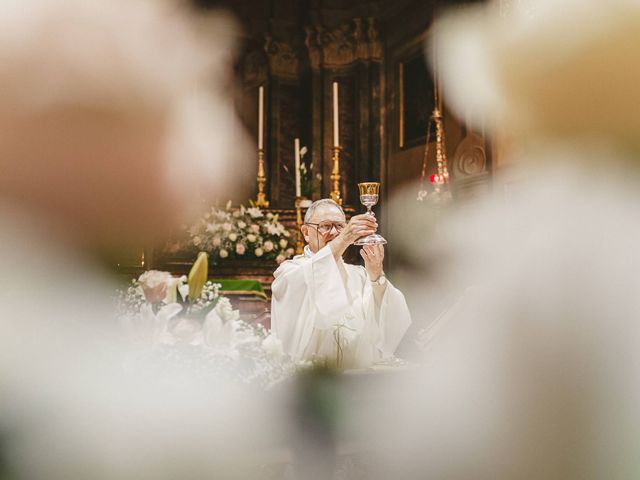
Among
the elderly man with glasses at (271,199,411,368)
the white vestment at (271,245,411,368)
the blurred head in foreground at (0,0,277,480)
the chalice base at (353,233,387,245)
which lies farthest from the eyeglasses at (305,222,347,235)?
the blurred head in foreground at (0,0,277,480)

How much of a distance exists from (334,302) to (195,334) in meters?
1.34

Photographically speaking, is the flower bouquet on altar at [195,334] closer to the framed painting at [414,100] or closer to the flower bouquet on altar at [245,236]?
the flower bouquet on altar at [245,236]

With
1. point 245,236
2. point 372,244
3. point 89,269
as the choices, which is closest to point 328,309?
point 372,244

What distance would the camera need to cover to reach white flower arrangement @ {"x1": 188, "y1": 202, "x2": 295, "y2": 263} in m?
4.81

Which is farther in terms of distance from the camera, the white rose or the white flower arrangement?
the white flower arrangement

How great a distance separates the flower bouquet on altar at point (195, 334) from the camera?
0.95m

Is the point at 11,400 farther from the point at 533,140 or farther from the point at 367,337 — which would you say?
the point at 367,337

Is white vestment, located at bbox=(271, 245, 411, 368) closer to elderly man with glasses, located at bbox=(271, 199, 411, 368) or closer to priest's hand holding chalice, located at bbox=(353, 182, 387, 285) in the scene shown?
elderly man with glasses, located at bbox=(271, 199, 411, 368)

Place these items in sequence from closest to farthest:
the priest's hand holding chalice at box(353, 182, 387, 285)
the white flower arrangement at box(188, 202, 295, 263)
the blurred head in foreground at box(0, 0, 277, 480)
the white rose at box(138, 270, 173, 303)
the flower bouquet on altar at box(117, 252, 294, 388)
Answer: the blurred head in foreground at box(0, 0, 277, 480) → the flower bouquet on altar at box(117, 252, 294, 388) → the white rose at box(138, 270, 173, 303) → the priest's hand holding chalice at box(353, 182, 387, 285) → the white flower arrangement at box(188, 202, 295, 263)

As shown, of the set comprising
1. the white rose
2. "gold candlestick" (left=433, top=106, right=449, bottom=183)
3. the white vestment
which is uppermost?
"gold candlestick" (left=433, top=106, right=449, bottom=183)

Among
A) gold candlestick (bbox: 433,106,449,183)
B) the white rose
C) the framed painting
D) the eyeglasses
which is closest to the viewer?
the white rose

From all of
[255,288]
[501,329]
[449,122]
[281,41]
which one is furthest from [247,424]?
[281,41]

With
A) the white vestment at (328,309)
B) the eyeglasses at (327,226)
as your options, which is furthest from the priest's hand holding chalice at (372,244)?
the eyeglasses at (327,226)

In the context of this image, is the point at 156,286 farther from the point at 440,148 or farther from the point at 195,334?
the point at 440,148
